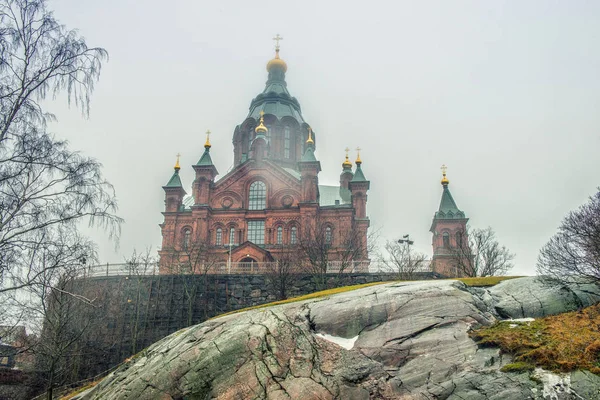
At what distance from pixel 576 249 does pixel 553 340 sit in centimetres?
889

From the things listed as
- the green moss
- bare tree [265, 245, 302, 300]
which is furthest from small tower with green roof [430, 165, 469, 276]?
the green moss

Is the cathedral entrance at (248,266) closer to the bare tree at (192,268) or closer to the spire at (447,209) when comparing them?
the bare tree at (192,268)

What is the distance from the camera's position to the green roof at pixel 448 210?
178 ft

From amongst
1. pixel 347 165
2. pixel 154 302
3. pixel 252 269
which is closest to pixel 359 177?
pixel 347 165

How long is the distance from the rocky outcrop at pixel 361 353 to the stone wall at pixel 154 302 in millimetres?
11686

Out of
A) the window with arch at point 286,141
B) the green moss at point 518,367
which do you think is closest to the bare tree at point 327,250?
the window with arch at point 286,141

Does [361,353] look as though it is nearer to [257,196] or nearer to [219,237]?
[219,237]

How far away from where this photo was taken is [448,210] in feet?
180

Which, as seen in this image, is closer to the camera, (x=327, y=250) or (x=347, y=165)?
(x=327, y=250)

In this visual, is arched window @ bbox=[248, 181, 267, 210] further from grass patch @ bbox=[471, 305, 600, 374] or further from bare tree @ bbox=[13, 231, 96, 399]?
grass patch @ bbox=[471, 305, 600, 374]

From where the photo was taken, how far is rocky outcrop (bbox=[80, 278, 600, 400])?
14914 millimetres

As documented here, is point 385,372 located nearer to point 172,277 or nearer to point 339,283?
point 339,283

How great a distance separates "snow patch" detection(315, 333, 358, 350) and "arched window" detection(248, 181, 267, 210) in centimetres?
3070

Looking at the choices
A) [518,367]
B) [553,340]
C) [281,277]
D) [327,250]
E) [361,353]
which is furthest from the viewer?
[327,250]
